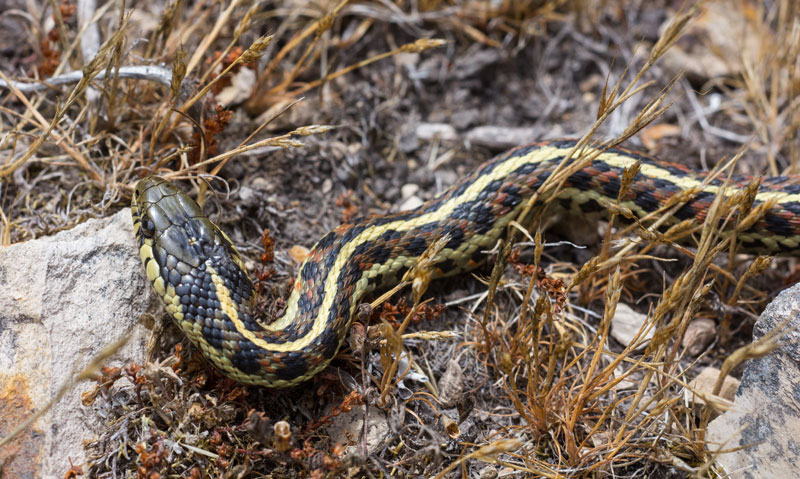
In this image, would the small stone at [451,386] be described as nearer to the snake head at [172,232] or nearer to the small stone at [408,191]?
the snake head at [172,232]

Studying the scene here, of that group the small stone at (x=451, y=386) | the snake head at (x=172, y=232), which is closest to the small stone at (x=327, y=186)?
the snake head at (x=172, y=232)

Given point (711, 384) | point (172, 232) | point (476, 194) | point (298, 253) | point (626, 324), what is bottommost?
point (711, 384)

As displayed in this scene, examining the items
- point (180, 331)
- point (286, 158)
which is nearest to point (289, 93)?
point (286, 158)

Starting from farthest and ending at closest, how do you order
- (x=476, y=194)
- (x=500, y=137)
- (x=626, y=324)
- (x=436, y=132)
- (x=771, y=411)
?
(x=436, y=132), (x=500, y=137), (x=626, y=324), (x=476, y=194), (x=771, y=411)

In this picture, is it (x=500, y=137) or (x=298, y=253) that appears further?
(x=500, y=137)

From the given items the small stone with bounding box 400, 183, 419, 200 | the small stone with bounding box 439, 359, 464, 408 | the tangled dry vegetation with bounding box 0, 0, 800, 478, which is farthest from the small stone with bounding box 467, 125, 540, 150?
the small stone with bounding box 439, 359, 464, 408

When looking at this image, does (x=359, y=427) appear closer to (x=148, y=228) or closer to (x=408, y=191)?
(x=148, y=228)

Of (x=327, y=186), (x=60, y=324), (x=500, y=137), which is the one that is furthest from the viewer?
(x=500, y=137)

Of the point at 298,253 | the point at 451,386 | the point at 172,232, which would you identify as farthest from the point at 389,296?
the point at 172,232
